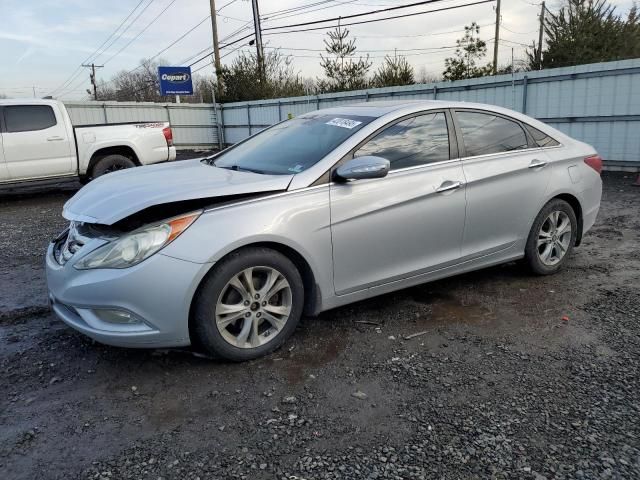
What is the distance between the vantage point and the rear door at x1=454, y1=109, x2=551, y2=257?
4070 millimetres

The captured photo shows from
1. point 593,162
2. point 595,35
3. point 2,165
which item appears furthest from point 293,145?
point 595,35

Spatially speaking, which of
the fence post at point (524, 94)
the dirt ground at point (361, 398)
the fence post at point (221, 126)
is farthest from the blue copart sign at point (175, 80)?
the dirt ground at point (361, 398)

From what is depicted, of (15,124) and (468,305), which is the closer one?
(468,305)

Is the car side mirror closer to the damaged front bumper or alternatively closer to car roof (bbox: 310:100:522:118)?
car roof (bbox: 310:100:522:118)

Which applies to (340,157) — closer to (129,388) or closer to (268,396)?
(268,396)

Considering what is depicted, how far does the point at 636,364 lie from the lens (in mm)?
3146

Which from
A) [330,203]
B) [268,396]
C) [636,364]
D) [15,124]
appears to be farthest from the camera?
[15,124]

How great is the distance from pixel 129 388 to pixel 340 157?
6.46 feet

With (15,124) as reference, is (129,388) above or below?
below

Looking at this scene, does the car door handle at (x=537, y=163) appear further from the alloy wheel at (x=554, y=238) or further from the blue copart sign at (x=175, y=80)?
the blue copart sign at (x=175, y=80)

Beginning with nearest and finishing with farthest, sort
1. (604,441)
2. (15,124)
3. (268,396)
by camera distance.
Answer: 1. (604,441)
2. (268,396)
3. (15,124)

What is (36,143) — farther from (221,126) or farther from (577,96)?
(221,126)

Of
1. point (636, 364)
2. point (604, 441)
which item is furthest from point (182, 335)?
point (636, 364)

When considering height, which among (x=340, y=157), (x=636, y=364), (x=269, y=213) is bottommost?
(x=636, y=364)
